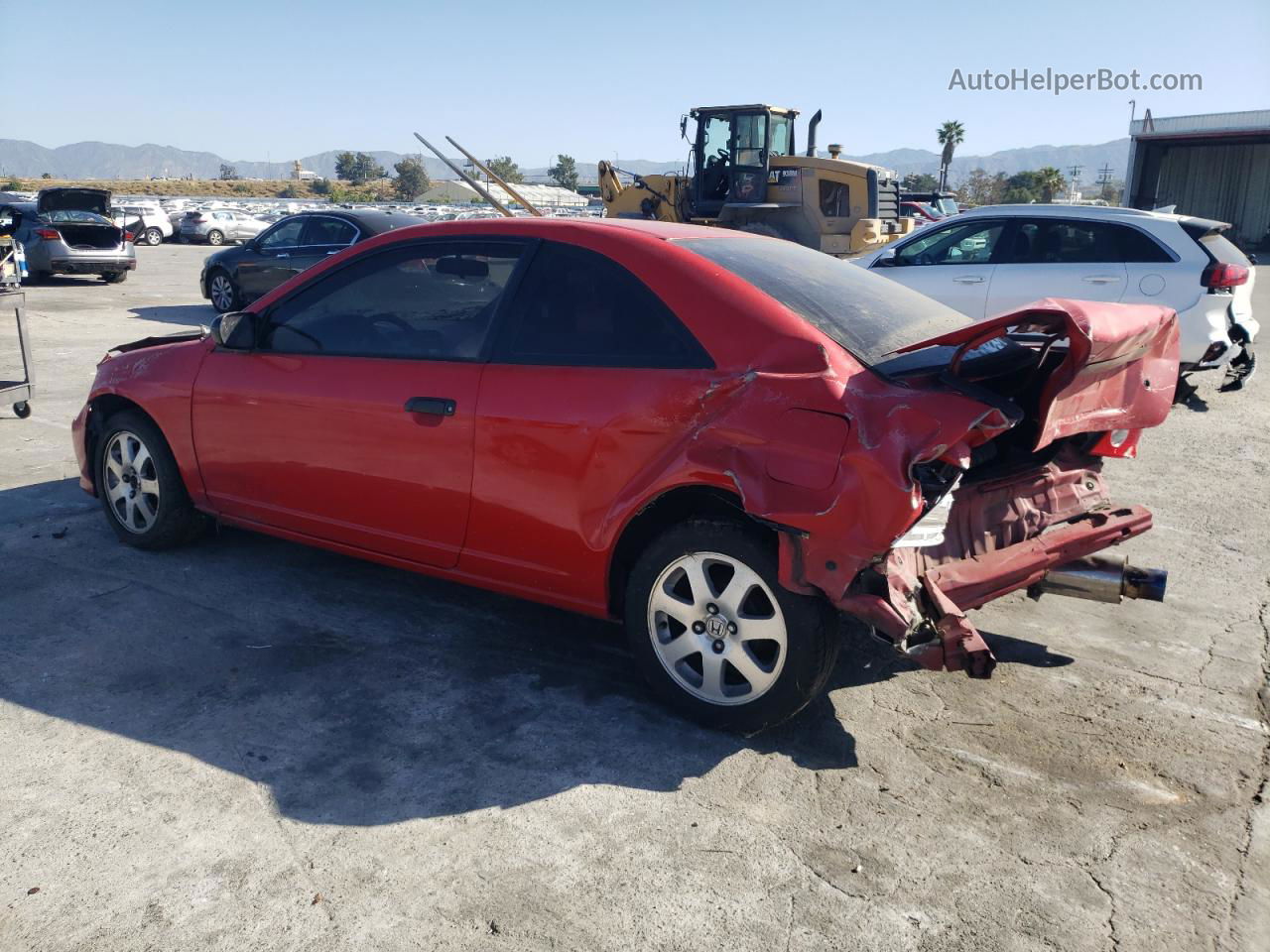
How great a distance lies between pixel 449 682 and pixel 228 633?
108 cm

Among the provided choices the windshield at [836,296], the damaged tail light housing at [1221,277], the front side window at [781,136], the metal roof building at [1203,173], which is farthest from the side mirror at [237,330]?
the metal roof building at [1203,173]

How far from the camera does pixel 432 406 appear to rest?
407 cm

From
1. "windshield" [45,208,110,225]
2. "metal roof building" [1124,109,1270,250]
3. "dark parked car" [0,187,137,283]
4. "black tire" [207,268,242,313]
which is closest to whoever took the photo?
"black tire" [207,268,242,313]

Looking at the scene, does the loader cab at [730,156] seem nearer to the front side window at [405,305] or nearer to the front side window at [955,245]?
the front side window at [955,245]

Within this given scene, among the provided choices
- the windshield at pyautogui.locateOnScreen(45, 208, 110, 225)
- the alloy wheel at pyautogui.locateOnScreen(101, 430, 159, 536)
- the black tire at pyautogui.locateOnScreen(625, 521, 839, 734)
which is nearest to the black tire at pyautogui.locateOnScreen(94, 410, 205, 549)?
the alloy wheel at pyautogui.locateOnScreen(101, 430, 159, 536)

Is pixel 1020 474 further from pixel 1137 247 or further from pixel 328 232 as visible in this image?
pixel 328 232

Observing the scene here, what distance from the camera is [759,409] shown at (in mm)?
3359

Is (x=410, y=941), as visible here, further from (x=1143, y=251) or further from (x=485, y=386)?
(x=1143, y=251)

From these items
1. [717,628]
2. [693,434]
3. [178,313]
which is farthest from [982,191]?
[717,628]

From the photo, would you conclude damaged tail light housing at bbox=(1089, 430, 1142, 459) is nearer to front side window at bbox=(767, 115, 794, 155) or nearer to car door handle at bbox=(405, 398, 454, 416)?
car door handle at bbox=(405, 398, 454, 416)

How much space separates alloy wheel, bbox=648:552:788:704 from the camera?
345 centimetres

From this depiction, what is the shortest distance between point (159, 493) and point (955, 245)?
24.1ft

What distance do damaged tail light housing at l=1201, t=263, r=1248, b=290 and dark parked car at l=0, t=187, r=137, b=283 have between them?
17.9m

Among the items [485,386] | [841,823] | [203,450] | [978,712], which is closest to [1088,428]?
[978,712]
